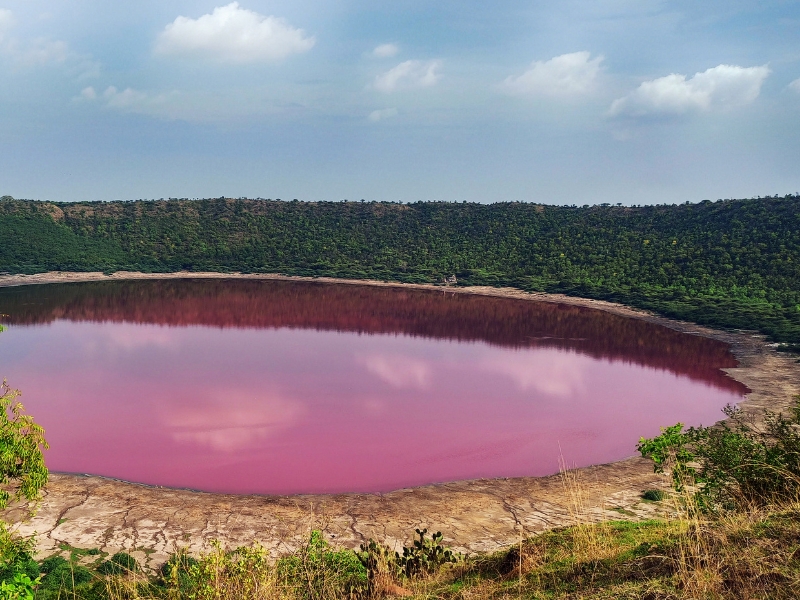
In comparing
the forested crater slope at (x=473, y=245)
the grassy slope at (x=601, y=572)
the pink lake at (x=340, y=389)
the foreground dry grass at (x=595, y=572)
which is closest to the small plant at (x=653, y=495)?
the pink lake at (x=340, y=389)

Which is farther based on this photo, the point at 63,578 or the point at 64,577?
the point at 64,577

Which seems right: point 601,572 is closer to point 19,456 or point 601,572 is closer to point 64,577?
point 19,456

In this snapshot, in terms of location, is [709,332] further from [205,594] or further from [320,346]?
[205,594]

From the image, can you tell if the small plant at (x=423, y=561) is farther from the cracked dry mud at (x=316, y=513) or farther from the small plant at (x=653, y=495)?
the small plant at (x=653, y=495)

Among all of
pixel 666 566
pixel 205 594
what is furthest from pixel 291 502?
pixel 666 566

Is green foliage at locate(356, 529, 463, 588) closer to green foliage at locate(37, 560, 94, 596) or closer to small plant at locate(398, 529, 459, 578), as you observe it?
small plant at locate(398, 529, 459, 578)

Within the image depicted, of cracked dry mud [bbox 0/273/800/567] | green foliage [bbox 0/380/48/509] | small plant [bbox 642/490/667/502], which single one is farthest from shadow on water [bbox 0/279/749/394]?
green foliage [bbox 0/380/48/509]

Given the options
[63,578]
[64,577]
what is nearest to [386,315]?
[64,577]
